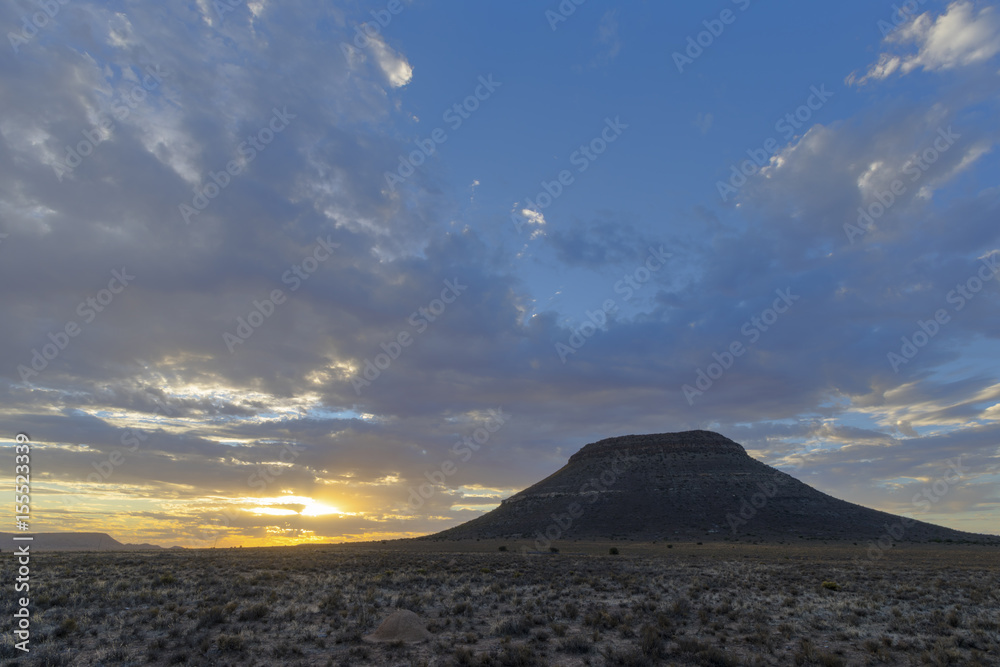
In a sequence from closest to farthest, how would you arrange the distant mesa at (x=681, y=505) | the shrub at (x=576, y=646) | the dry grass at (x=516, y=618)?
1. the dry grass at (x=516, y=618)
2. the shrub at (x=576, y=646)
3. the distant mesa at (x=681, y=505)

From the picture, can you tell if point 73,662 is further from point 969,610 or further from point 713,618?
point 969,610

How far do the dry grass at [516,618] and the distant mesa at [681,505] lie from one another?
57.0 meters

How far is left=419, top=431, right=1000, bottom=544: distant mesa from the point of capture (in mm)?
82875

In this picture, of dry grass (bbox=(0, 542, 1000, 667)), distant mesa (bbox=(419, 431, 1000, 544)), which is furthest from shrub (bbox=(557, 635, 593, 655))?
distant mesa (bbox=(419, 431, 1000, 544))

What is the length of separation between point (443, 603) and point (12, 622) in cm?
1440

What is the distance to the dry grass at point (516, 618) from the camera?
13.5 metres

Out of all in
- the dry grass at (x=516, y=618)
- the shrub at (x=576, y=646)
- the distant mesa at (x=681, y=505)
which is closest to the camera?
the dry grass at (x=516, y=618)

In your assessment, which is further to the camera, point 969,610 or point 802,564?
point 802,564

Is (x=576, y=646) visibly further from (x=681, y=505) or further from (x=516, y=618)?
(x=681, y=505)

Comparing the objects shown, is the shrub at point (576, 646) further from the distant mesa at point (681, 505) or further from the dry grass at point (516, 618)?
the distant mesa at point (681, 505)

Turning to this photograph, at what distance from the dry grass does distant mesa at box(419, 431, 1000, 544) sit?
187ft

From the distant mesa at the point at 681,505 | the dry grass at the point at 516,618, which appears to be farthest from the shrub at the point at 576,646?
the distant mesa at the point at 681,505

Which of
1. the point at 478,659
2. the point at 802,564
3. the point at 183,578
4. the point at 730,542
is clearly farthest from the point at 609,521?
the point at 478,659

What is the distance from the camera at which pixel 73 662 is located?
41.6 ft
